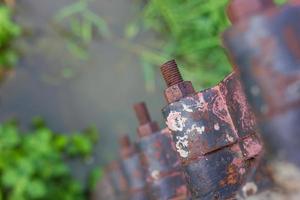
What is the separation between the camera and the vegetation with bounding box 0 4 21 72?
3.09 metres

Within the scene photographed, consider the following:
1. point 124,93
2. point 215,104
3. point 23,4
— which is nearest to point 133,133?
point 124,93

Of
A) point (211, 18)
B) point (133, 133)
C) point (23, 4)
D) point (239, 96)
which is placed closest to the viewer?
point (239, 96)

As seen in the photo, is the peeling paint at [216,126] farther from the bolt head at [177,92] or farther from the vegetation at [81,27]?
the vegetation at [81,27]

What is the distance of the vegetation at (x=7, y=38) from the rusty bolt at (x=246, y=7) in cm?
253

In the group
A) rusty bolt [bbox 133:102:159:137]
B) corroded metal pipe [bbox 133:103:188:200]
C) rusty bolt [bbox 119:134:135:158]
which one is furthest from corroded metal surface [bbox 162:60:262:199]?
rusty bolt [bbox 119:134:135:158]

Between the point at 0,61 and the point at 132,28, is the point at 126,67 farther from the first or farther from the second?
the point at 0,61

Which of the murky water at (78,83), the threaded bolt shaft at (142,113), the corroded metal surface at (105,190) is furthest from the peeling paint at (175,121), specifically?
the murky water at (78,83)

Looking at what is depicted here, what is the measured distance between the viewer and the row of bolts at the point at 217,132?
758 mm

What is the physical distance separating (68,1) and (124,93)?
685 mm

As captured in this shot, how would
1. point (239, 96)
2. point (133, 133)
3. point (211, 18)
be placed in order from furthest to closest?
point (133, 133), point (211, 18), point (239, 96)

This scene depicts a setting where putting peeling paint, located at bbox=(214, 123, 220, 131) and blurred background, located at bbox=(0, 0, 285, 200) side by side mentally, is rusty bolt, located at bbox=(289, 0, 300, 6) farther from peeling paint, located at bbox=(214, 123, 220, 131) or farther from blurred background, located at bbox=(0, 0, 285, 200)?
blurred background, located at bbox=(0, 0, 285, 200)

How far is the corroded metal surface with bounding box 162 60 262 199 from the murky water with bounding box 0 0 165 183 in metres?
1.84

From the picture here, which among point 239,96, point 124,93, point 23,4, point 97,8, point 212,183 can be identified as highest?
point 23,4

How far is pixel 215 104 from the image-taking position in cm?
110
